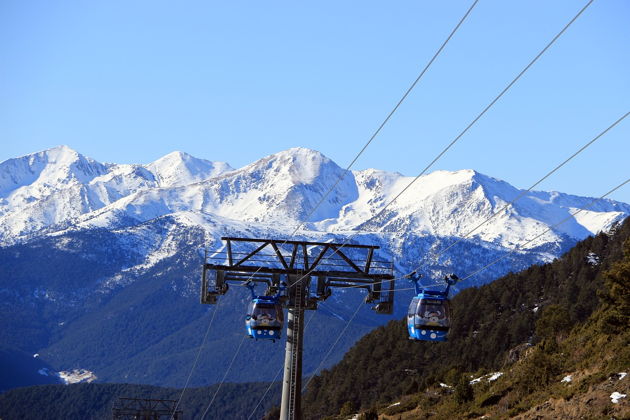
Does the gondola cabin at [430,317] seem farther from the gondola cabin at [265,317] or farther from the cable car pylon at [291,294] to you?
the gondola cabin at [265,317]

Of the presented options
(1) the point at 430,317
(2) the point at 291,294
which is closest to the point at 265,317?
(2) the point at 291,294

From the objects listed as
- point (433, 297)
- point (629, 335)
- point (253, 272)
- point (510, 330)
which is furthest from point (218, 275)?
point (510, 330)

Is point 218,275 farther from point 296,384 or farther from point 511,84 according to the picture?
point 511,84

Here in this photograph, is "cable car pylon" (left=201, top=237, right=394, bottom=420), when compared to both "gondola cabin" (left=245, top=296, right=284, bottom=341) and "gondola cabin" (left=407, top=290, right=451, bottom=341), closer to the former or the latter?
"gondola cabin" (left=245, top=296, right=284, bottom=341)

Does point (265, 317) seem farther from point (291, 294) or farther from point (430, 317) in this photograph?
point (430, 317)

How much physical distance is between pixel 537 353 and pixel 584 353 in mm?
4003

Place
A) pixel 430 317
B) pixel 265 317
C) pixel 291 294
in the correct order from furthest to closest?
pixel 265 317, pixel 291 294, pixel 430 317

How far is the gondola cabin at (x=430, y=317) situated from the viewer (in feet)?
204

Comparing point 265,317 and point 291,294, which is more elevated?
point 291,294

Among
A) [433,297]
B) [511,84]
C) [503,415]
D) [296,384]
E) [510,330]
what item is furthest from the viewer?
[510,330]

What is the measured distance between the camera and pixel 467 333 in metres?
198

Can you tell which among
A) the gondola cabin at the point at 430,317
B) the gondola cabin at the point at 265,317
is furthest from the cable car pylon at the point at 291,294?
the gondola cabin at the point at 430,317

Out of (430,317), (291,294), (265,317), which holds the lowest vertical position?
(430,317)

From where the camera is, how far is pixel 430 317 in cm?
6203
